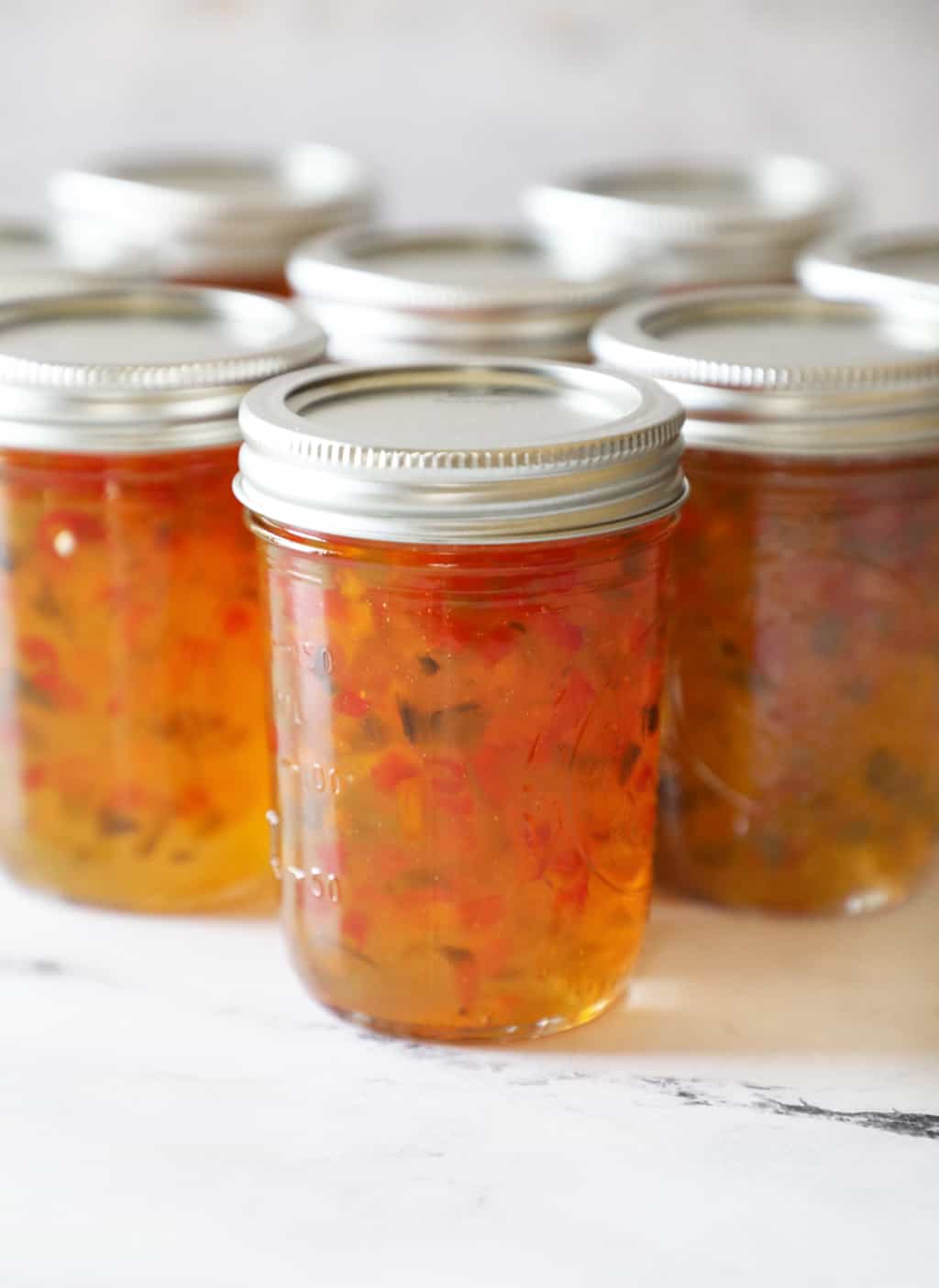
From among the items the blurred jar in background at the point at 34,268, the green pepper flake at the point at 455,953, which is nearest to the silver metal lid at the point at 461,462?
the green pepper flake at the point at 455,953

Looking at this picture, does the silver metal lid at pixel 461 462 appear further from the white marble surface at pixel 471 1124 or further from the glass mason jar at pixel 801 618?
the white marble surface at pixel 471 1124

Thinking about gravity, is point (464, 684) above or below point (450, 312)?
below

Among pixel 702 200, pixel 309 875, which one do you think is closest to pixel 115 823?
pixel 309 875

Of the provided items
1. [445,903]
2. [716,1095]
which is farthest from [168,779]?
[716,1095]

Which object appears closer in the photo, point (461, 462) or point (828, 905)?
point (461, 462)

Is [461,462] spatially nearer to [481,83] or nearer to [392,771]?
[392,771]

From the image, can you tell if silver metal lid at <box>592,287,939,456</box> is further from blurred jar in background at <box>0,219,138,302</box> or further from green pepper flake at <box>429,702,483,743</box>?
blurred jar in background at <box>0,219,138,302</box>
